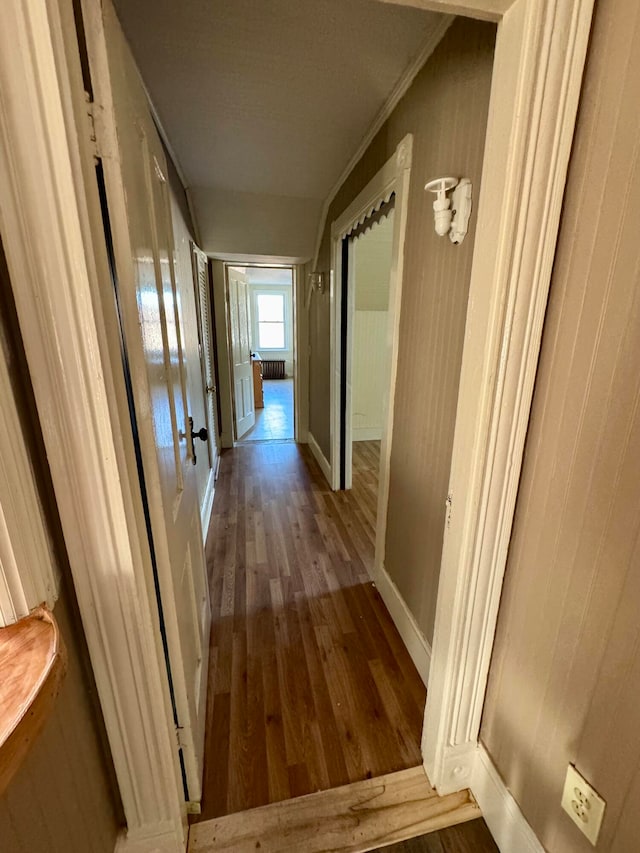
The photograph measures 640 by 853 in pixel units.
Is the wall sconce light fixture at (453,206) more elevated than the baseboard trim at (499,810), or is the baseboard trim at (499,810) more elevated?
the wall sconce light fixture at (453,206)

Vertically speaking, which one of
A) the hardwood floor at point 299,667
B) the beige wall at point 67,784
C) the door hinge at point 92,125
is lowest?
the hardwood floor at point 299,667

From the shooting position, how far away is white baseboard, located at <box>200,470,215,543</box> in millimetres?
2502

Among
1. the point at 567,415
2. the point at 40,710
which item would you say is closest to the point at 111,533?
the point at 40,710

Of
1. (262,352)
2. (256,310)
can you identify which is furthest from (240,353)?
(262,352)

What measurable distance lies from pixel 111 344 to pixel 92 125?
0.37m

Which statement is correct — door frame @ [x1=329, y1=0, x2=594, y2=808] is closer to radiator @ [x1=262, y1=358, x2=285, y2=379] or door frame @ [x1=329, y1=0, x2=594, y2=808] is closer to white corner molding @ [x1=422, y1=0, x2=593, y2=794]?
white corner molding @ [x1=422, y1=0, x2=593, y2=794]

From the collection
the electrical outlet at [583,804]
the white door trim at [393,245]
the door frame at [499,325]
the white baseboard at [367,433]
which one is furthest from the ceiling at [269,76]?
the white baseboard at [367,433]

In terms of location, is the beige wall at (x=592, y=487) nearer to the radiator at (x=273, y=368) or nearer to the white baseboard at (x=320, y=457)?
the white baseboard at (x=320, y=457)

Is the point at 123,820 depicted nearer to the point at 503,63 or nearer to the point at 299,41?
the point at 503,63

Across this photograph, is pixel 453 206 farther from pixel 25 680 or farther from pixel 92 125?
pixel 25 680

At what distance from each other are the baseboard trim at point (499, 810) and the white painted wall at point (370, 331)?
2900 mm

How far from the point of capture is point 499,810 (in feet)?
3.38

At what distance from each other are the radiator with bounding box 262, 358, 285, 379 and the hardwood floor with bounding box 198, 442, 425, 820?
22.4 ft

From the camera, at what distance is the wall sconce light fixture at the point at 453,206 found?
1062mm
